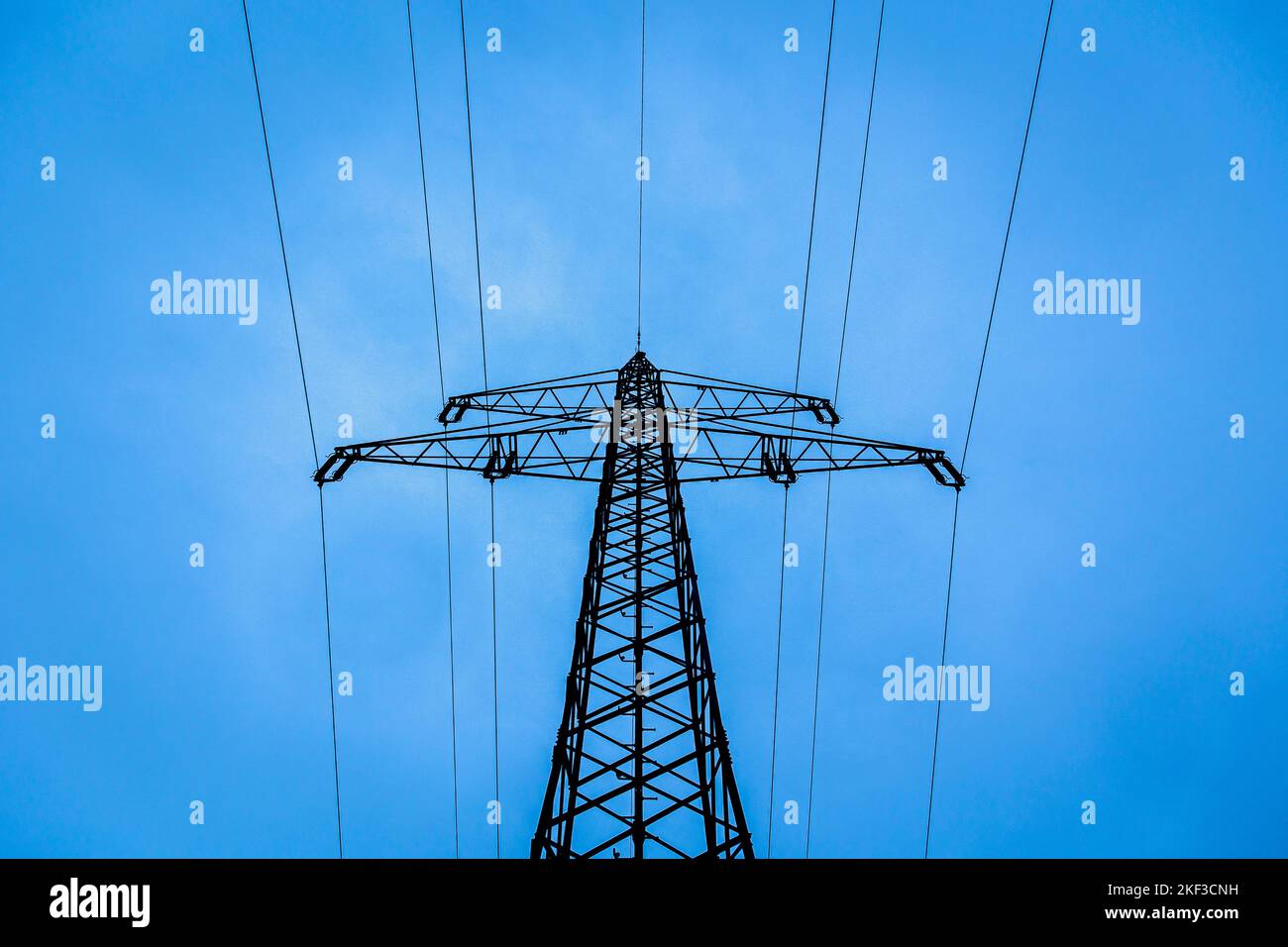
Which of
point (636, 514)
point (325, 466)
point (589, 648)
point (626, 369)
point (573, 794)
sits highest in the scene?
point (626, 369)

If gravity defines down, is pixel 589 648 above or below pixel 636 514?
below

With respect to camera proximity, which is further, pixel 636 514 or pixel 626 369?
pixel 626 369
